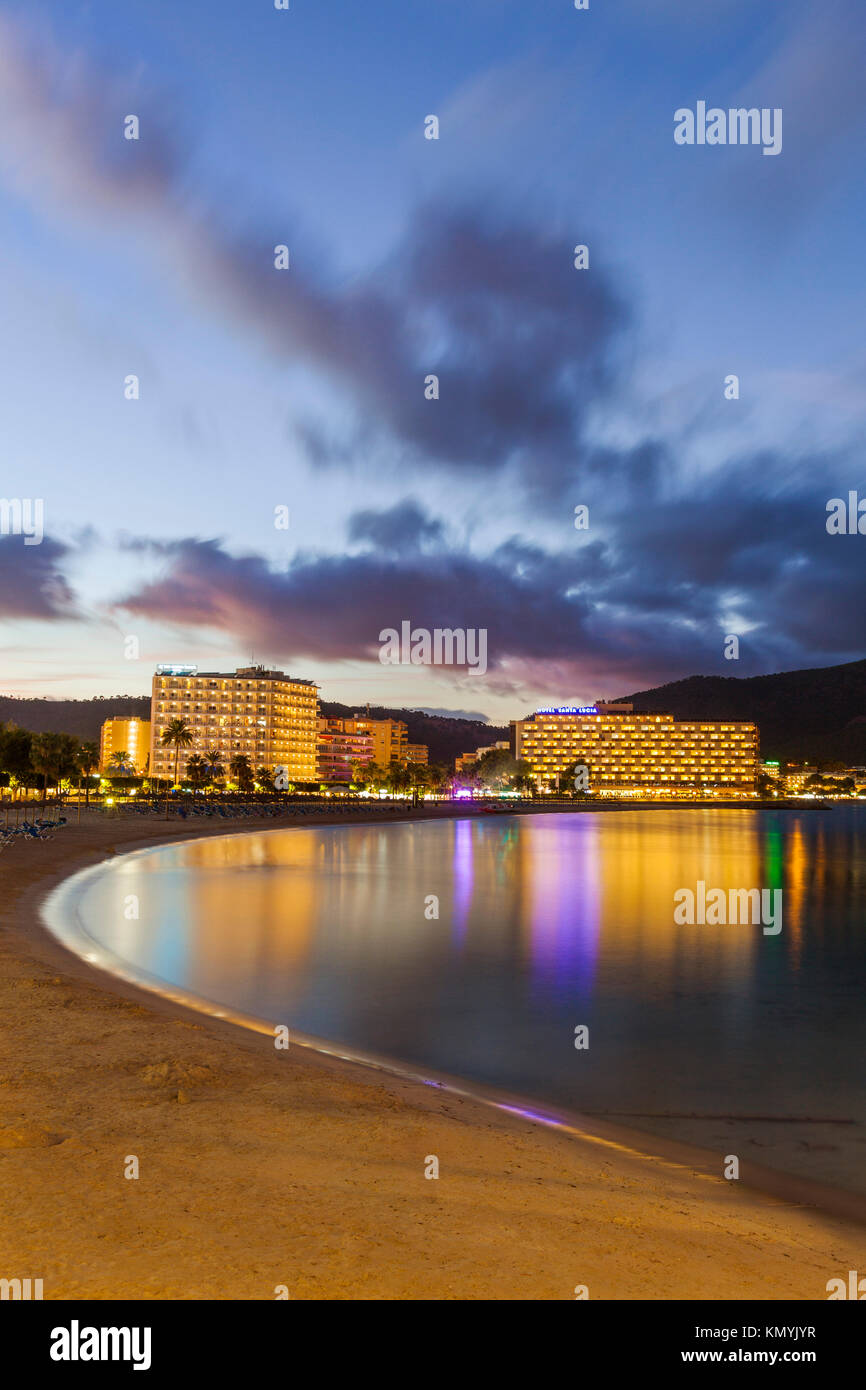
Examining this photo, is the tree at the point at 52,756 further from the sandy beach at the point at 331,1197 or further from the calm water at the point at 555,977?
the sandy beach at the point at 331,1197

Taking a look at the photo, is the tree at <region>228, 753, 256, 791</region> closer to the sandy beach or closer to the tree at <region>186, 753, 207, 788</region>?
the tree at <region>186, 753, 207, 788</region>

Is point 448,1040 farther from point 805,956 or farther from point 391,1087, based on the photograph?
point 805,956

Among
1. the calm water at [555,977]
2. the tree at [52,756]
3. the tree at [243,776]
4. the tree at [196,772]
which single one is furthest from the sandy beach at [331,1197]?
the tree at [243,776]

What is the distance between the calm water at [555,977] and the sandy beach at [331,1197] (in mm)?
2507

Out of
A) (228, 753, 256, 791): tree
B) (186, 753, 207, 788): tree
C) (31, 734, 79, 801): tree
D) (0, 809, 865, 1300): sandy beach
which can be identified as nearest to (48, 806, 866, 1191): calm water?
(0, 809, 865, 1300): sandy beach

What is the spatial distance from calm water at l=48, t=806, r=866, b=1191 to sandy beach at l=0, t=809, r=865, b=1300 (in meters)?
2.51

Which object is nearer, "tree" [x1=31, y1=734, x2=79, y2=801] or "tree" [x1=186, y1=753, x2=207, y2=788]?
"tree" [x1=31, y1=734, x2=79, y2=801]

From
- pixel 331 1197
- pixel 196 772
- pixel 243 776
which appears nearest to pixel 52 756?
pixel 196 772

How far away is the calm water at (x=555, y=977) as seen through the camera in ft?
41.9

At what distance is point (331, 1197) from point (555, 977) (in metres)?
16.4

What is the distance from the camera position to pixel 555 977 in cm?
2239

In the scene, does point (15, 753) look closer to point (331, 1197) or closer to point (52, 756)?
point (52, 756)

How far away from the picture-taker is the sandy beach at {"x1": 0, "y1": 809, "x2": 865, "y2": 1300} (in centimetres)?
555

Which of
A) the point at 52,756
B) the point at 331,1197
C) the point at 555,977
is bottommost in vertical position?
the point at 555,977
